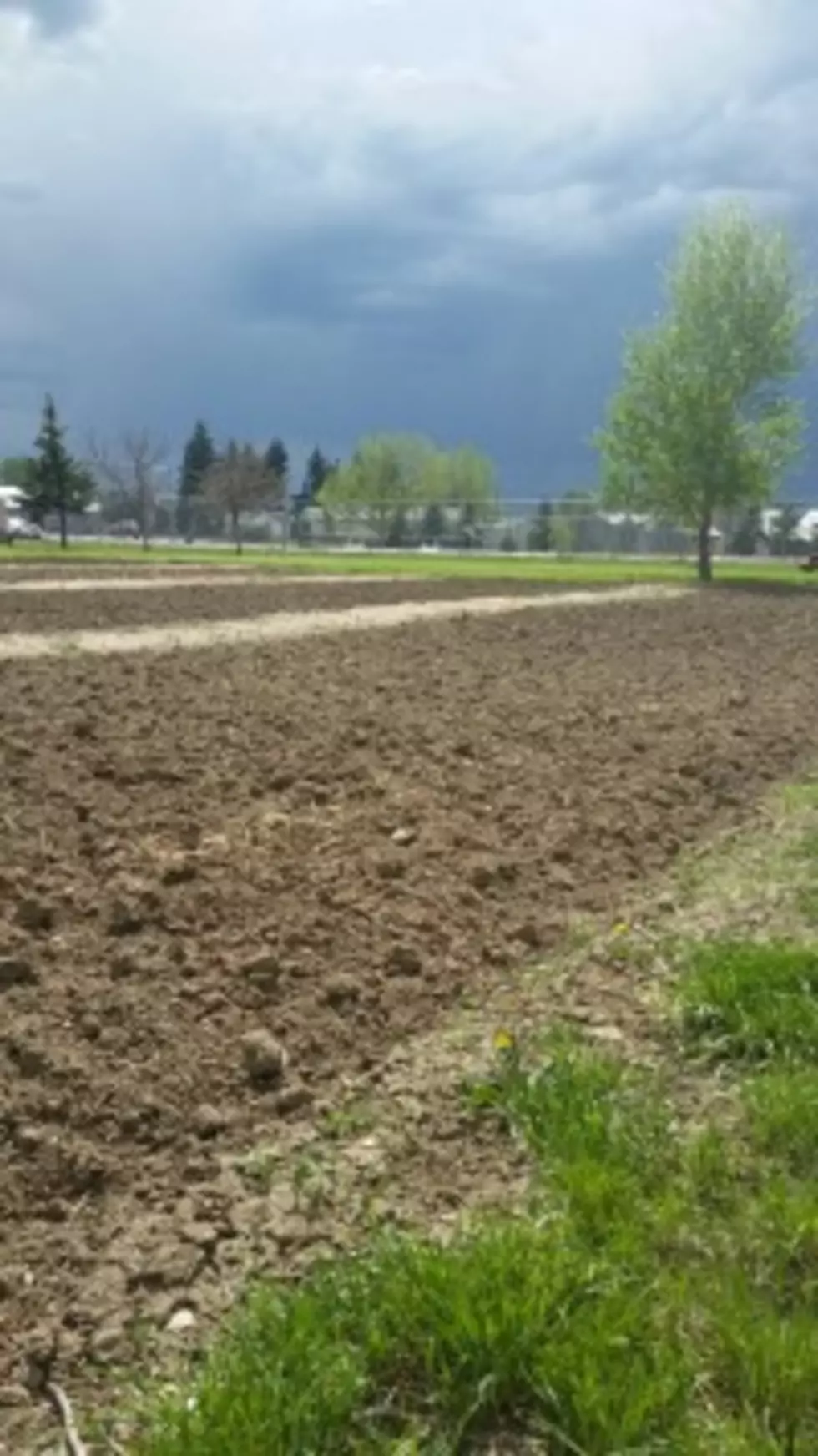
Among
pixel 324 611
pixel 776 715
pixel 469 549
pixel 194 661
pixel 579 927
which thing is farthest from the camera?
pixel 469 549

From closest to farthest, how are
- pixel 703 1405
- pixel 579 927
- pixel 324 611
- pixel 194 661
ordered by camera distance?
pixel 703 1405
pixel 579 927
pixel 194 661
pixel 324 611

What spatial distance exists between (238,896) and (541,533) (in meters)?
72.3

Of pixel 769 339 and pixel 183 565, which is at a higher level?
pixel 769 339

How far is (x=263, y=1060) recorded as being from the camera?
396 cm

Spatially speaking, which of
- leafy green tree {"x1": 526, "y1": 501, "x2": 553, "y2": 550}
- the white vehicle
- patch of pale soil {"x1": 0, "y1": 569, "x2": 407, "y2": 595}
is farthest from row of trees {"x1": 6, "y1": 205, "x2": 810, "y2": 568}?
the white vehicle

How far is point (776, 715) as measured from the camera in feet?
36.6

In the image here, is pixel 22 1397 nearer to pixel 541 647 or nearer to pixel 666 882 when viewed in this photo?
pixel 666 882

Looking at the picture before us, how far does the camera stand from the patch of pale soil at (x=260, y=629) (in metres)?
13.6

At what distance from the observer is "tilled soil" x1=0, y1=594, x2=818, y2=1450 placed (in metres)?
3.21

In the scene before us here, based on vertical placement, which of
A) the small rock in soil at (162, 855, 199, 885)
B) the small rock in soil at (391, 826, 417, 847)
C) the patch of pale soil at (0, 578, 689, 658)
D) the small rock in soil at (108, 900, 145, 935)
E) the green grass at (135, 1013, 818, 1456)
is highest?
the patch of pale soil at (0, 578, 689, 658)

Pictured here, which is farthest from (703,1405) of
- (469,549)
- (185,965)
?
(469,549)

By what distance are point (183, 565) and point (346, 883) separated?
36.6 meters

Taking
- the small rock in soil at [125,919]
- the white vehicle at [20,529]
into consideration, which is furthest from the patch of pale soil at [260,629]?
the white vehicle at [20,529]

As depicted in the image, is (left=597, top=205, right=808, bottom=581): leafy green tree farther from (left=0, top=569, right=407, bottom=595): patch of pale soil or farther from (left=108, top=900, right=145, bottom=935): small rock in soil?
(left=108, top=900, right=145, bottom=935): small rock in soil
